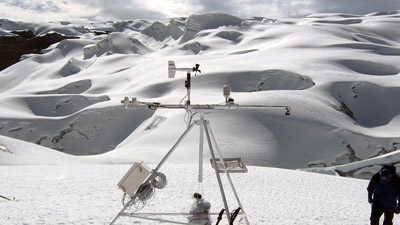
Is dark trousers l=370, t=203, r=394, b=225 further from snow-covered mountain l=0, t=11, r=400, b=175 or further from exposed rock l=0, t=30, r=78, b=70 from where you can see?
exposed rock l=0, t=30, r=78, b=70

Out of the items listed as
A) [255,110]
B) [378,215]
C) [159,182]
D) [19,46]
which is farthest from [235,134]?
[19,46]

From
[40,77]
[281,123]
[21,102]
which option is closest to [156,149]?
[281,123]

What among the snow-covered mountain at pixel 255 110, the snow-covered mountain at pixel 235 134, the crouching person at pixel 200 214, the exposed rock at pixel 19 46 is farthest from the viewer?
the exposed rock at pixel 19 46

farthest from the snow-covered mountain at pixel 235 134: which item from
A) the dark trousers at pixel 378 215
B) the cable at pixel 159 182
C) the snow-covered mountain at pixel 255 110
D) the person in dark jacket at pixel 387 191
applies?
the person in dark jacket at pixel 387 191

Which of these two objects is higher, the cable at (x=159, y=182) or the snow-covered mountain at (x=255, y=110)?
the cable at (x=159, y=182)

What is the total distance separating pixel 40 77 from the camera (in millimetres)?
64188

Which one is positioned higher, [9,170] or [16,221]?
[16,221]

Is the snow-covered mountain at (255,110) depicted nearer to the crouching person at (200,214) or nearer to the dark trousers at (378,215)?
the crouching person at (200,214)

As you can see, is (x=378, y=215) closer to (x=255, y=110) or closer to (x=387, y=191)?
(x=387, y=191)

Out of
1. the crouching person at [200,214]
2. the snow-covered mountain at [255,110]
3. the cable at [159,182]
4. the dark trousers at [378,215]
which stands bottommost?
the snow-covered mountain at [255,110]

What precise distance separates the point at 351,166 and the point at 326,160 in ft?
17.3

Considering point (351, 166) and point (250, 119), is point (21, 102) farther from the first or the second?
point (351, 166)

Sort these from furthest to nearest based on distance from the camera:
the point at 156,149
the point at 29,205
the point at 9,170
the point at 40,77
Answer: the point at 40,77
the point at 156,149
the point at 9,170
the point at 29,205

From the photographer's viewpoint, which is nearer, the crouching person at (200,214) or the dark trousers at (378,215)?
the crouching person at (200,214)
